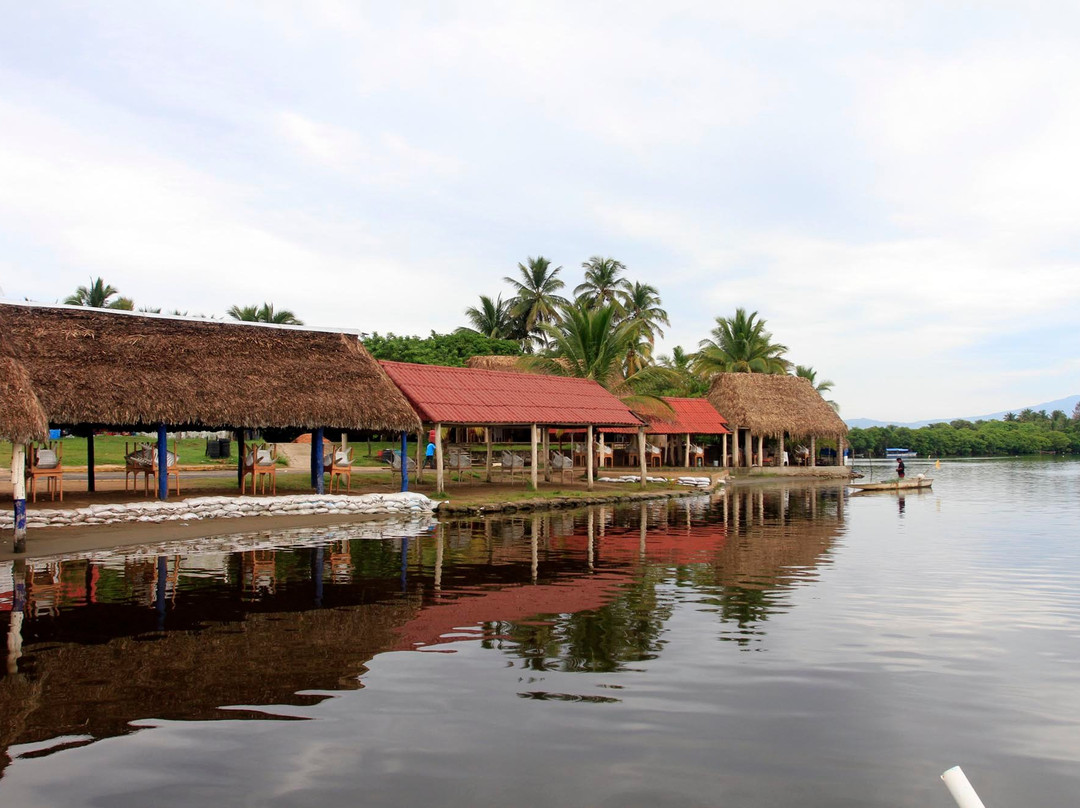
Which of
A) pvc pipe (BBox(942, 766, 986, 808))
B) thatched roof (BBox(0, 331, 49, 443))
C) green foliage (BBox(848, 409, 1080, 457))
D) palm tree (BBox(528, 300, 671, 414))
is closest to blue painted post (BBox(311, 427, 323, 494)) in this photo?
thatched roof (BBox(0, 331, 49, 443))

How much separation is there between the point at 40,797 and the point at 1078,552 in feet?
50.1

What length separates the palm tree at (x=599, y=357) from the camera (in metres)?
32.2

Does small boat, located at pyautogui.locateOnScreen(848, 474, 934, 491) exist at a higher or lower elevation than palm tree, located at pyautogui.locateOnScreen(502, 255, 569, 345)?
lower


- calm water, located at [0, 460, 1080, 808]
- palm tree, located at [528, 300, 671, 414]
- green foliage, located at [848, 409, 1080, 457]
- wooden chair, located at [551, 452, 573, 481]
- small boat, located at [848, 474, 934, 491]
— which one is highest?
palm tree, located at [528, 300, 671, 414]

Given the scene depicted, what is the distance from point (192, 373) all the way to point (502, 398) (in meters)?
9.32

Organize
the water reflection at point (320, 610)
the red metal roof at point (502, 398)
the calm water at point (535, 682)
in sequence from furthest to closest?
the red metal roof at point (502, 398)
the water reflection at point (320, 610)
the calm water at point (535, 682)

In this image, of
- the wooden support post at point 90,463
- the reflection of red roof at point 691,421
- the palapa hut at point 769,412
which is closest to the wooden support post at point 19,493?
the wooden support post at point 90,463

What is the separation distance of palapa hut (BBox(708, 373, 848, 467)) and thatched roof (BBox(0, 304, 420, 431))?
78.4 feet

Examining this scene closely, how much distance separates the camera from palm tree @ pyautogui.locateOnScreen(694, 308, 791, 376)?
162ft

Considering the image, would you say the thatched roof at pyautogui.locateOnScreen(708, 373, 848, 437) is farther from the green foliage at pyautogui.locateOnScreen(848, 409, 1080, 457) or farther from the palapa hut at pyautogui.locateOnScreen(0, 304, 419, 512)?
the green foliage at pyautogui.locateOnScreen(848, 409, 1080, 457)

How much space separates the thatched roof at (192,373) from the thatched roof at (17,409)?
9.02ft

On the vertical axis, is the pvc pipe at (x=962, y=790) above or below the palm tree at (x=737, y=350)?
below

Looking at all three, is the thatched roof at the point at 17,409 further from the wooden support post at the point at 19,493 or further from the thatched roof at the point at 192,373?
the thatched roof at the point at 192,373

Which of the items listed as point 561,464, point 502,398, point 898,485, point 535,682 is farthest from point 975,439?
point 535,682
